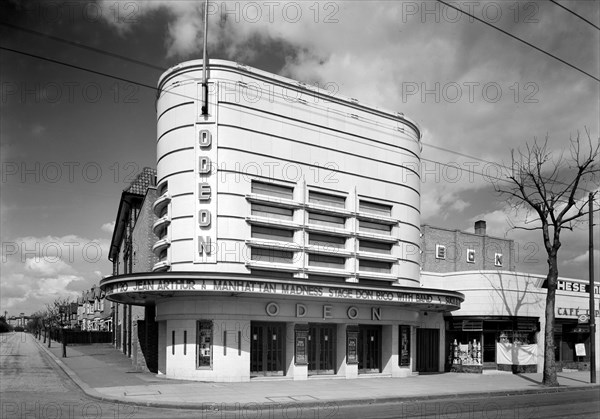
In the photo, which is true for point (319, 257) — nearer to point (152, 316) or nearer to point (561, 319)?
point (152, 316)

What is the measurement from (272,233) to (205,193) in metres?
3.75

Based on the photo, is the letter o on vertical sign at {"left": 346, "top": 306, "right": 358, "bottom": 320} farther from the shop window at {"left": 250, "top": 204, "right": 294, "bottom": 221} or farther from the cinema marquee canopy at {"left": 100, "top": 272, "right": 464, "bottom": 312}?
the shop window at {"left": 250, "top": 204, "right": 294, "bottom": 221}

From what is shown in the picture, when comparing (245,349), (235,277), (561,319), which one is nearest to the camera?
(235,277)

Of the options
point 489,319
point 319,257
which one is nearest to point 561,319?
point 489,319

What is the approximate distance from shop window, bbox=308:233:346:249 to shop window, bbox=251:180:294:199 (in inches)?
90.2

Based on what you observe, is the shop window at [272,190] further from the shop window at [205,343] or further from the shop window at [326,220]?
the shop window at [205,343]

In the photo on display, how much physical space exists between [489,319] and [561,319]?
6458 millimetres

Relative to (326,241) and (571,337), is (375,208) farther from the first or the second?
(571,337)

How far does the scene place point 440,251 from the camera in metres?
40.2

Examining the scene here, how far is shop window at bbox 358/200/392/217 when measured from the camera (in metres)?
29.7

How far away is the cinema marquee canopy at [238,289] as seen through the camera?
2273 cm

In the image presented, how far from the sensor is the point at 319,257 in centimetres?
2784

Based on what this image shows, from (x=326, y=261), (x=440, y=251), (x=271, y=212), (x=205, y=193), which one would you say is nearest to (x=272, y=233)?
(x=271, y=212)

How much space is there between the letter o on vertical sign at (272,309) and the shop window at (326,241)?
3860mm
